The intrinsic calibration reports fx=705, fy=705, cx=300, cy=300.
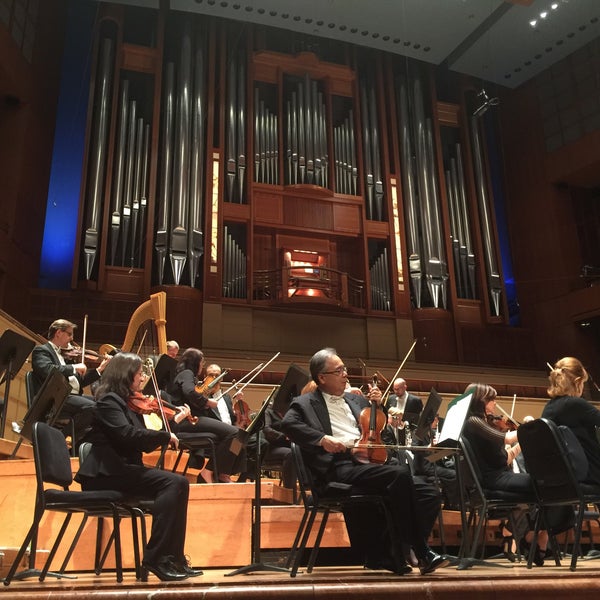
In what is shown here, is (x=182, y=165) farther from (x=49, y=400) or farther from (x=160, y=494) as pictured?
(x=160, y=494)

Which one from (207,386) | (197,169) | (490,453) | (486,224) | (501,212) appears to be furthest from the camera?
(501,212)

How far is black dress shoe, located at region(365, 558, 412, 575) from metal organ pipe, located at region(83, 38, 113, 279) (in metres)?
6.87

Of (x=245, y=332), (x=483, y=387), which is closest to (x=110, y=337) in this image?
(x=245, y=332)

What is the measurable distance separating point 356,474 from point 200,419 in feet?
6.44

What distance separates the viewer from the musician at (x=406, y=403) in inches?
227

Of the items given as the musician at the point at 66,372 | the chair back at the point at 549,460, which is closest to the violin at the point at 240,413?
the musician at the point at 66,372

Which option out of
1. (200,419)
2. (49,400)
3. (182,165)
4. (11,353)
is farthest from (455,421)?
(182,165)

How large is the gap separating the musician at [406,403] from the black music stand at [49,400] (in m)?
2.84

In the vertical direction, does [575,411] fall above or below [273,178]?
below

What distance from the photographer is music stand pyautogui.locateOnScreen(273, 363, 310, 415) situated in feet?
13.5

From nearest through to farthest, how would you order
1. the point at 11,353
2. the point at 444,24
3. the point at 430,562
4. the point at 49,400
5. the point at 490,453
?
the point at 430,562 < the point at 490,453 < the point at 49,400 < the point at 11,353 < the point at 444,24

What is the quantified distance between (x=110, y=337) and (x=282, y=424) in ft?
20.3

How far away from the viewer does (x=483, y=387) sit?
3936mm

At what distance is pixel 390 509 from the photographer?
2.99 meters
